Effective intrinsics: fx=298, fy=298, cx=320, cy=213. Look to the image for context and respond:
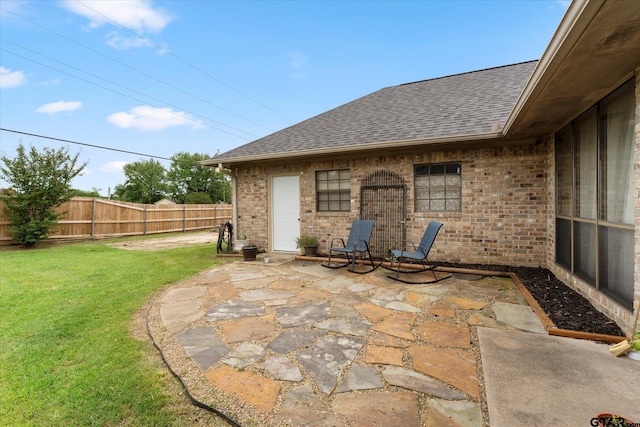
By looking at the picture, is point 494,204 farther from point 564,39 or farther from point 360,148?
point 564,39

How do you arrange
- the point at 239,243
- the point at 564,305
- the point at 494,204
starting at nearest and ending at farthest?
the point at 564,305
the point at 494,204
the point at 239,243

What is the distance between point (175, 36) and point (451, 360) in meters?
16.7

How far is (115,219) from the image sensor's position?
40.1 ft

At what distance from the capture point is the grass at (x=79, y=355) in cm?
175

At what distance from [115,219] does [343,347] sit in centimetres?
1303

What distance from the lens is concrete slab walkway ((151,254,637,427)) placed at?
1.71 meters

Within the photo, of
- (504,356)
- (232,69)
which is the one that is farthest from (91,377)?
(232,69)

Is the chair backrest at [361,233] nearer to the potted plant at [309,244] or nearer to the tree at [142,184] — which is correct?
the potted plant at [309,244]

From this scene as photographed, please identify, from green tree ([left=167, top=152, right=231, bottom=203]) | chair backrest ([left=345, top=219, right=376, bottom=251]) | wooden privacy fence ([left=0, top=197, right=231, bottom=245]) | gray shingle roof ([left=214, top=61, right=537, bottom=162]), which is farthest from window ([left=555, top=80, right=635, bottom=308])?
green tree ([left=167, top=152, right=231, bottom=203])

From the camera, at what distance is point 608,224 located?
115 inches

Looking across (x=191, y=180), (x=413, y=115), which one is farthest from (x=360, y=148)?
(x=191, y=180)

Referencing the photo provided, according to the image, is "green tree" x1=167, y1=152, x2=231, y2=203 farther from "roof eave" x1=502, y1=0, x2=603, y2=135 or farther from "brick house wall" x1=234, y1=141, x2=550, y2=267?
"roof eave" x1=502, y1=0, x2=603, y2=135

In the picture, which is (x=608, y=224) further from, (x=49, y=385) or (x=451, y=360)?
(x=49, y=385)

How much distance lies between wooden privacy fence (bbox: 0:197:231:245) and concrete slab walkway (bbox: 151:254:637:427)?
9334mm
